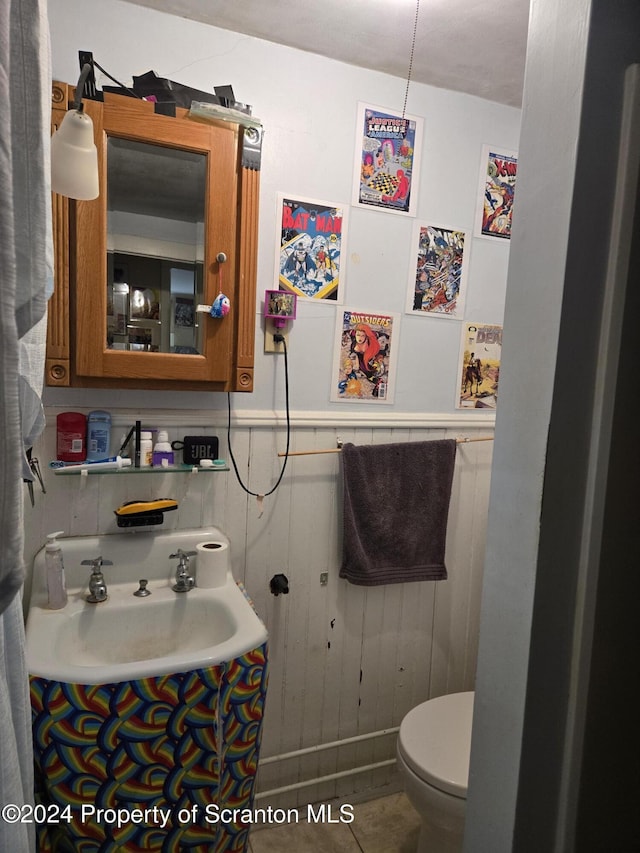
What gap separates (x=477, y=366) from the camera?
179 cm

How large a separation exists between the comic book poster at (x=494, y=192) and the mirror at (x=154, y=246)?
98cm

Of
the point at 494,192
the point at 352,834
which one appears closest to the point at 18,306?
the point at 494,192

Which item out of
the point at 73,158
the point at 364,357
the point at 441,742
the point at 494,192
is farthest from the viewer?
the point at 494,192

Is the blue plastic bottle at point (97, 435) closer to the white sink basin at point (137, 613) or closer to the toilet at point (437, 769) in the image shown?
the white sink basin at point (137, 613)

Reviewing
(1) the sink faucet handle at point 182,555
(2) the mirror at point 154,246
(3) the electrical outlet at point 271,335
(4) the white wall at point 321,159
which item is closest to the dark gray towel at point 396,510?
(4) the white wall at point 321,159

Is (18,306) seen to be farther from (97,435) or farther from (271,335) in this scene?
(271,335)

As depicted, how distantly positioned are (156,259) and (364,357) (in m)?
0.70

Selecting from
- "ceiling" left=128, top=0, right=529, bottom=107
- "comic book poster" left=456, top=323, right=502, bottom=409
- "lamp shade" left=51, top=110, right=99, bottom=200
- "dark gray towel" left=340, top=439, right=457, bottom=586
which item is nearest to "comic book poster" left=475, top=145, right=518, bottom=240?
"ceiling" left=128, top=0, right=529, bottom=107

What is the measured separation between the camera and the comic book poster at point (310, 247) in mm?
1479

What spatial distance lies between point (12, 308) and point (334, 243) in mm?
1291

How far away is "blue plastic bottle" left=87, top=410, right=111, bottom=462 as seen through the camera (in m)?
1.31

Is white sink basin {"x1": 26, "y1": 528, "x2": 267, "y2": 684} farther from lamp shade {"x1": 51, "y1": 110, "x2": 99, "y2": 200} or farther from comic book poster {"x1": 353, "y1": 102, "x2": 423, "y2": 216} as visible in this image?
comic book poster {"x1": 353, "y1": 102, "x2": 423, "y2": 216}

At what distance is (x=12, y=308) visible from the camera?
38cm

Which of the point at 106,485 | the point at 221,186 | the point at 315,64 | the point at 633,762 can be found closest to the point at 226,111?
the point at 221,186
